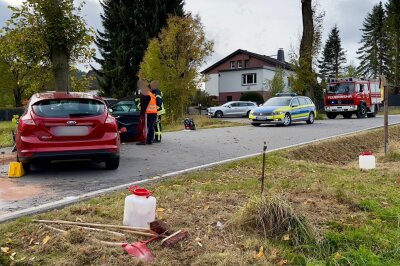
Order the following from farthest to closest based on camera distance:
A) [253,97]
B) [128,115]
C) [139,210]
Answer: [253,97] < [128,115] < [139,210]

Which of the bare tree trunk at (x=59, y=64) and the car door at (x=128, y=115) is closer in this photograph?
the car door at (x=128, y=115)

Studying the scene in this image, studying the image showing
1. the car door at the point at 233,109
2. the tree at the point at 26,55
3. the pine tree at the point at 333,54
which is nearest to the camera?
the tree at the point at 26,55

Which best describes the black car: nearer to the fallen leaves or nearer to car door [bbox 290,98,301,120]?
the fallen leaves

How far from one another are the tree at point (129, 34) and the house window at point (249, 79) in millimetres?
Result: 21019

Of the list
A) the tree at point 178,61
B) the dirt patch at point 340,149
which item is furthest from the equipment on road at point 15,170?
the tree at point 178,61

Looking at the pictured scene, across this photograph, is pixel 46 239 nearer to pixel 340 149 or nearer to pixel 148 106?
pixel 148 106

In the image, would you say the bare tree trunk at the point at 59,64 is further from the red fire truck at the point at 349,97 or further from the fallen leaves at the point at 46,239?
the red fire truck at the point at 349,97

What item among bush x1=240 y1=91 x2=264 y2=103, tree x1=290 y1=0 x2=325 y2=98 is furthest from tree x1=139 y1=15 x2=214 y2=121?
bush x1=240 y1=91 x2=264 y2=103

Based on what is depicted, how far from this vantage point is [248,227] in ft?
14.7

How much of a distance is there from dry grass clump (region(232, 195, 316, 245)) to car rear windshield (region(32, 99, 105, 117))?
172 inches

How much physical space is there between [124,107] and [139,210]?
8.45 metres

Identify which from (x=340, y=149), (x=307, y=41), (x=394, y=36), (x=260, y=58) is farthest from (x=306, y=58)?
(x=394, y=36)

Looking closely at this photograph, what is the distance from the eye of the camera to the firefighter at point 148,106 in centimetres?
1234

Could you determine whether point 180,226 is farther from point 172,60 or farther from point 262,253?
point 172,60
